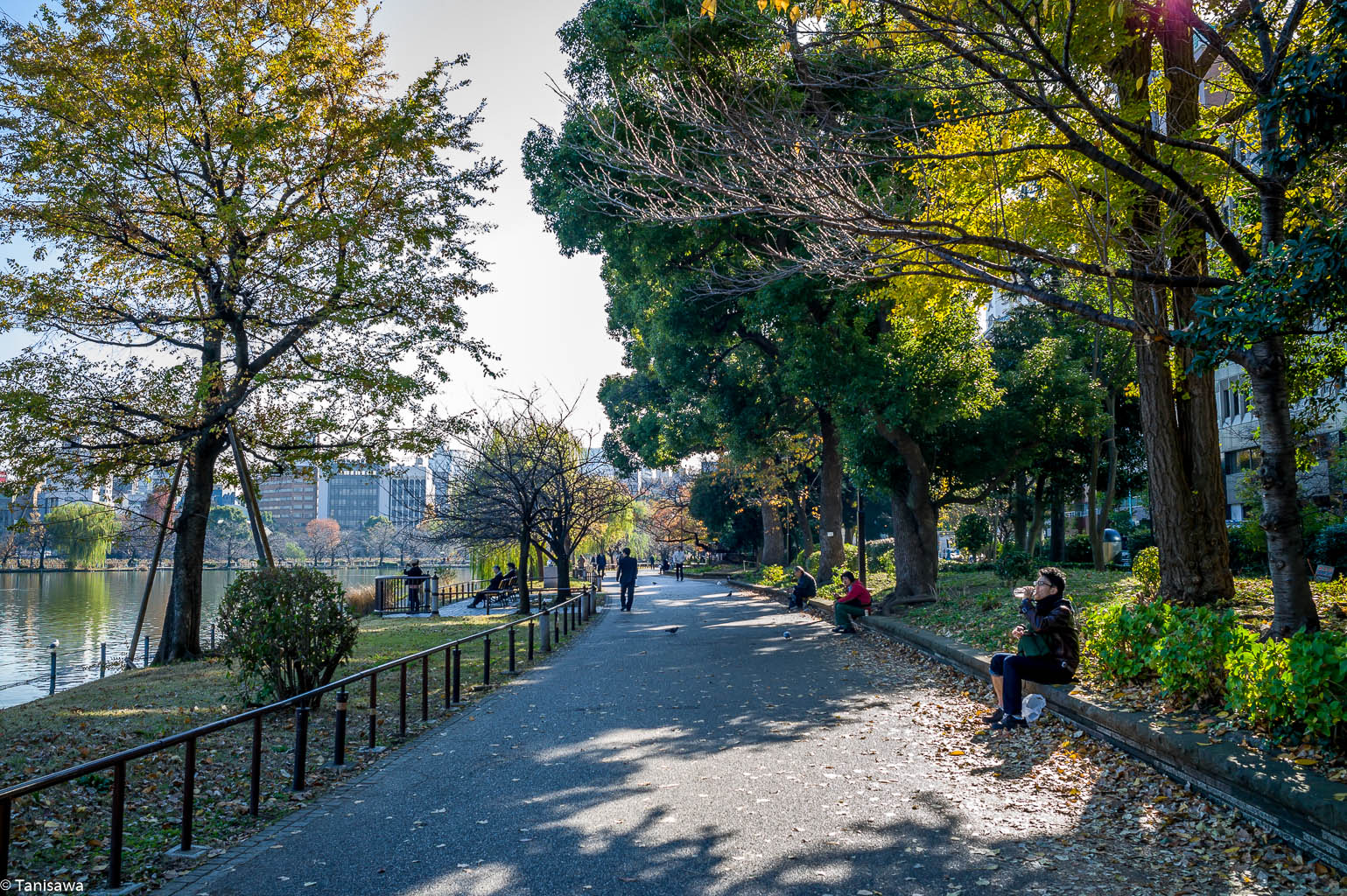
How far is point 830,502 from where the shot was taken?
90.2ft

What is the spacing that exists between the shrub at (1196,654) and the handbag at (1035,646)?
1.18 meters

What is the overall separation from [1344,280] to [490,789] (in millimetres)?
6746

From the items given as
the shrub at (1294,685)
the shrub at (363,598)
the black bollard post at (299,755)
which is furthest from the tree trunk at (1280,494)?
the shrub at (363,598)

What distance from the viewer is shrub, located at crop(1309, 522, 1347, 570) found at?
16.2 meters

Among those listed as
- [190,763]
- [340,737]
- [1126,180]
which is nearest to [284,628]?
[340,737]

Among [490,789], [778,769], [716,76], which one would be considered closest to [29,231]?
[716,76]

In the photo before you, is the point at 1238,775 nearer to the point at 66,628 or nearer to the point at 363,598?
the point at 363,598

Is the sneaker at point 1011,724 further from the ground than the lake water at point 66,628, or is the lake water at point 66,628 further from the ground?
the sneaker at point 1011,724

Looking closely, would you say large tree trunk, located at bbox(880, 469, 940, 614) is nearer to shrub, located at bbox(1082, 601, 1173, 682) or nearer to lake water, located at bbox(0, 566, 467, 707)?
shrub, located at bbox(1082, 601, 1173, 682)

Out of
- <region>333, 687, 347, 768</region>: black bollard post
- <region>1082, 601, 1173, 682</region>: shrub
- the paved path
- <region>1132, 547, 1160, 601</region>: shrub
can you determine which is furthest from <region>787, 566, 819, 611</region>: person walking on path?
<region>333, 687, 347, 768</region>: black bollard post

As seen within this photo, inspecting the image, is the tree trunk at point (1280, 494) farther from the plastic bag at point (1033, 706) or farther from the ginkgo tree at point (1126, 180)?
the plastic bag at point (1033, 706)

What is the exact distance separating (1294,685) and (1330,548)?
45.8 ft

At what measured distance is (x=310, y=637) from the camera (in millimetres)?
Answer: 9391

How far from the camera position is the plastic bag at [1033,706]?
800cm
